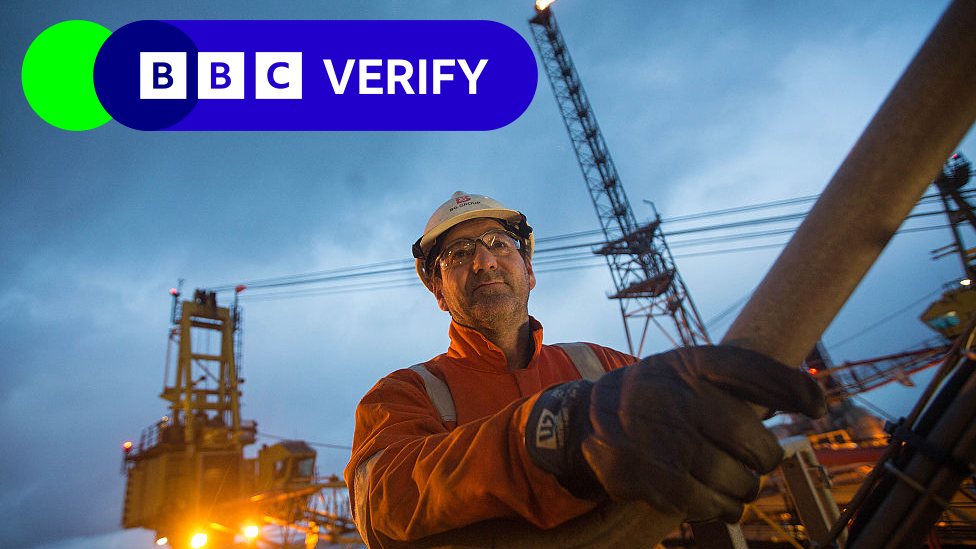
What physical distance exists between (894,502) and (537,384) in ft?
4.87

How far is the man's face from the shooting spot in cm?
260

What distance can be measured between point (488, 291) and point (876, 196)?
1.84 m

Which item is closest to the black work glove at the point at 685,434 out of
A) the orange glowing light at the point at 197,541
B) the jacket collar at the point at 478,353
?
the jacket collar at the point at 478,353

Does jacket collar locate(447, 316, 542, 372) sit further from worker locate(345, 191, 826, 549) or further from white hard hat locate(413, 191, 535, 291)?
worker locate(345, 191, 826, 549)

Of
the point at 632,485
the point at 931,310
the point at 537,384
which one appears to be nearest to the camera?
the point at 632,485

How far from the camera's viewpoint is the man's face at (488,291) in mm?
2596

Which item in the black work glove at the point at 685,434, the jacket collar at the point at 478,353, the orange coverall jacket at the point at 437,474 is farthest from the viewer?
the jacket collar at the point at 478,353

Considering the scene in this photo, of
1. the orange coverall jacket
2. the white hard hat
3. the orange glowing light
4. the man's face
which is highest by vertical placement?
the white hard hat

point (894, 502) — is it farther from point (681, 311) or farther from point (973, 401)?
point (681, 311)

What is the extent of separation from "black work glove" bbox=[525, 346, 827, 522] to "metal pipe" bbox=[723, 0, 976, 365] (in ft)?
0.32

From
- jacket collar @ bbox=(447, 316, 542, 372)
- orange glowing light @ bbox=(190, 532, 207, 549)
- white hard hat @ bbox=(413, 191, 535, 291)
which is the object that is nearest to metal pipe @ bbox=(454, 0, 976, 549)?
jacket collar @ bbox=(447, 316, 542, 372)

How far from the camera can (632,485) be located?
918 mm

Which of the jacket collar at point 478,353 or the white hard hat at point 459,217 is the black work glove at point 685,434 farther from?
the white hard hat at point 459,217

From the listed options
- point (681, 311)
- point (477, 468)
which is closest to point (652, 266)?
point (681, 311)
